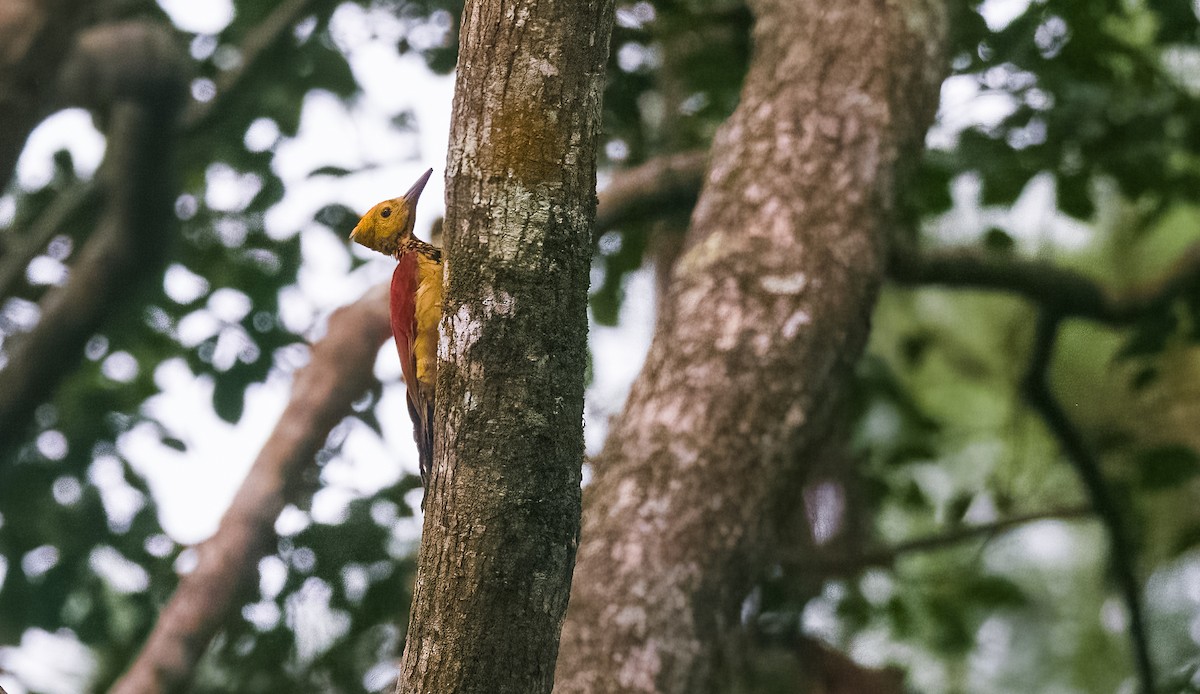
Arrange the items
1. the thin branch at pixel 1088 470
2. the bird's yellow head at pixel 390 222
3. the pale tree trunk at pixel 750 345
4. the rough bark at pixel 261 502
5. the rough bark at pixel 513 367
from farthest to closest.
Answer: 1. the thin branch at pixel 1088 470
2. the rough bark at pixel 261 502
3. the bird's yellow head at pixel 390 222
4. the pale tree trunk at pixel 750 345
5. the rough bark at pixel 513 367

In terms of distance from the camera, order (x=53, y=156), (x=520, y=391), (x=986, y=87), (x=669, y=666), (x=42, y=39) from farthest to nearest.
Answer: (x=53, y=156) < (x=986, y=87) < (x=42, y=39) < (x=669, y=666) < (x=520, y=391)

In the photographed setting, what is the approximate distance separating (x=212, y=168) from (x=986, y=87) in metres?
2.91

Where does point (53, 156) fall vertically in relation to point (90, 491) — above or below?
above

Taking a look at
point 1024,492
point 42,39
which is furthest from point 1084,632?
point 42,39

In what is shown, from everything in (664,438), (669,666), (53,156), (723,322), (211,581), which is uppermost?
(53,156)

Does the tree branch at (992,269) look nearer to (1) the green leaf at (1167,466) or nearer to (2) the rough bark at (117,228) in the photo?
(1) the green leaf at (1167,466)

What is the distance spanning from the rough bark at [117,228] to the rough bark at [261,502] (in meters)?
0.79

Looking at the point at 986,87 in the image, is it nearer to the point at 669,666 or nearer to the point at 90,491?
the point at 669,666

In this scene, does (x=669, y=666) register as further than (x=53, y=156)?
No

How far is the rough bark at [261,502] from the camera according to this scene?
3.15m

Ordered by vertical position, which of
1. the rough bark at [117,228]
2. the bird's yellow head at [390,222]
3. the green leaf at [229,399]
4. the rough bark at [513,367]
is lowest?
the rough bark at [513,367]

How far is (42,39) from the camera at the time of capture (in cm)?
305

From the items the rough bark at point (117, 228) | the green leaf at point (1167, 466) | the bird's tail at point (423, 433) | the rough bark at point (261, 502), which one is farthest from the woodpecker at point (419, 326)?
the green leaf at point (1167, 466)

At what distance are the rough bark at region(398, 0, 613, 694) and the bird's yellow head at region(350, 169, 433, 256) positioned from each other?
1080 mm
